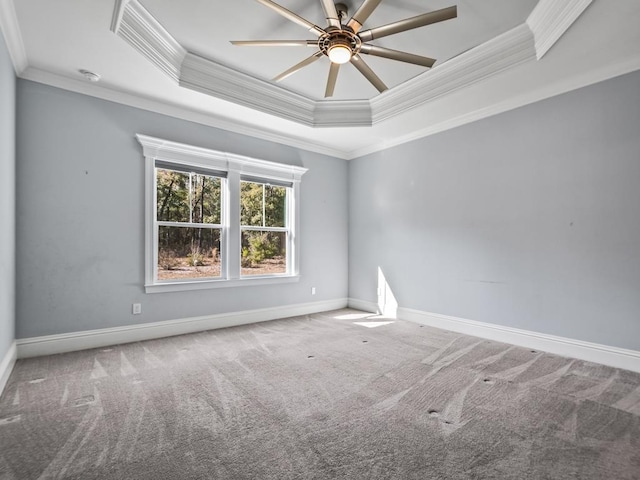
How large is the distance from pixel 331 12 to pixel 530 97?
8.55ft

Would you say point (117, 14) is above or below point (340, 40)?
above

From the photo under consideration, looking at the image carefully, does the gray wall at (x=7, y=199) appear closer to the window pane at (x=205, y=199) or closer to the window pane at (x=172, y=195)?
the window pane at (x=172, y=195)

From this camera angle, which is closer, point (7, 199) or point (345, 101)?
point (7, 199)

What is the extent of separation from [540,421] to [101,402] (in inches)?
115

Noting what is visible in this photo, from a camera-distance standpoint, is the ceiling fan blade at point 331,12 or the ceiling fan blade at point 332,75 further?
the ceiling fan blade at point 332,75

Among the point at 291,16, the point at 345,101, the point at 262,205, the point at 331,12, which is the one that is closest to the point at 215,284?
the point at 262,205

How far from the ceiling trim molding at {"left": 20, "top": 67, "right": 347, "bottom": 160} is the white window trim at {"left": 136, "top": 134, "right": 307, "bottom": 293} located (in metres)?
0.38

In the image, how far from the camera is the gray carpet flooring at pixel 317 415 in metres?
1.59

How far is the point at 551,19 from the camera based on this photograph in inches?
100.0

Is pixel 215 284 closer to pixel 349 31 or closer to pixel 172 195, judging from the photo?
pixel 172 195

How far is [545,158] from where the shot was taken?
11.1 feet

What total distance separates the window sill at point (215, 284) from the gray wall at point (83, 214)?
0.07 meters

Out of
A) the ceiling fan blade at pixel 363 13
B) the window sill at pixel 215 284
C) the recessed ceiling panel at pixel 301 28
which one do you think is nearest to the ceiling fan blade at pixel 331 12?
the ceiling fan blade at pixel 363 13

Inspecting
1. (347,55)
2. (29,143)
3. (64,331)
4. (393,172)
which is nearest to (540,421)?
(347,55)
